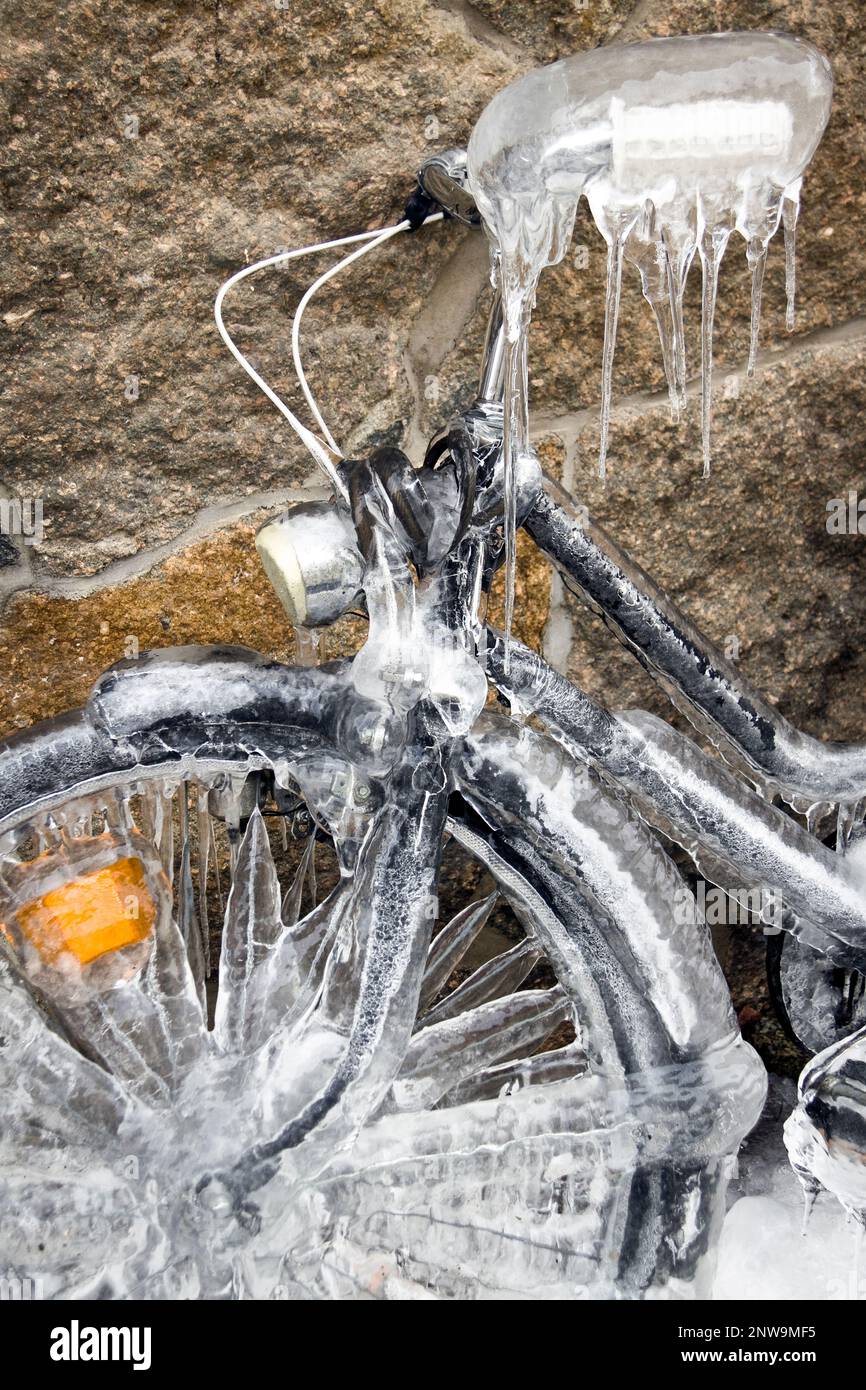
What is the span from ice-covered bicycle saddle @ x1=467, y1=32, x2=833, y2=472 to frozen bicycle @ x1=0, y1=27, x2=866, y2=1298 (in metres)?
0.02

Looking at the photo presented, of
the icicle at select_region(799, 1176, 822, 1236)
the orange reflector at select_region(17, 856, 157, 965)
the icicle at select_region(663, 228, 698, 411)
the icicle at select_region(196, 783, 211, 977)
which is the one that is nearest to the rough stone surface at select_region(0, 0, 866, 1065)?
the icicle at select_region(196, 783, 211, 977)

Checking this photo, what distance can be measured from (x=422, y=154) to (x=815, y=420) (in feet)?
1.87

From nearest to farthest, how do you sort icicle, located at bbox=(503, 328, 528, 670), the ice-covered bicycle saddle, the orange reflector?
1. the ice-covered bicycle saddle
2. icicle, located at bbox=(503, 328, 528, 670)
3. the orange reflector

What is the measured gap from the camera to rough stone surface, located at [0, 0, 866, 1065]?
1069 mm

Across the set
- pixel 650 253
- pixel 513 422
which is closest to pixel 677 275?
pixel 650 253

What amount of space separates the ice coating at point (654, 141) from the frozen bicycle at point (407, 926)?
0.02 meters

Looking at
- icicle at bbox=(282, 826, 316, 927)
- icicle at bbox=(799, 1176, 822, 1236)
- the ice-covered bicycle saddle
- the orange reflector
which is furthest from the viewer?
icicle at bbox=(282, 826, 316, 927)

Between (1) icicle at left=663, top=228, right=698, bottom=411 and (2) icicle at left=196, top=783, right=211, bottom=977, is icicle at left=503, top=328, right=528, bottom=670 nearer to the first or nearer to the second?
Answer: (1) icicle at left=663, top=228, right=698, bottom=411

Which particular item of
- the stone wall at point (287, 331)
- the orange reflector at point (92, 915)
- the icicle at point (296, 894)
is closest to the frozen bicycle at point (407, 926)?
the orange reflector at point (92, 915)

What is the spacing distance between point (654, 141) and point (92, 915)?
0.74 metres

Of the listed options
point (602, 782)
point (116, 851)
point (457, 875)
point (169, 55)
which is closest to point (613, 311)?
point (602, 782)

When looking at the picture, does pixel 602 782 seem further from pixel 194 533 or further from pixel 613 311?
pixel 194 533

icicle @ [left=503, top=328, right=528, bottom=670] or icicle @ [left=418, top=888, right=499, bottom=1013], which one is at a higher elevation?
icicle @ [left=503, top=328, right=528, bottom=670]

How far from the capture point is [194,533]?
127 centimetres
